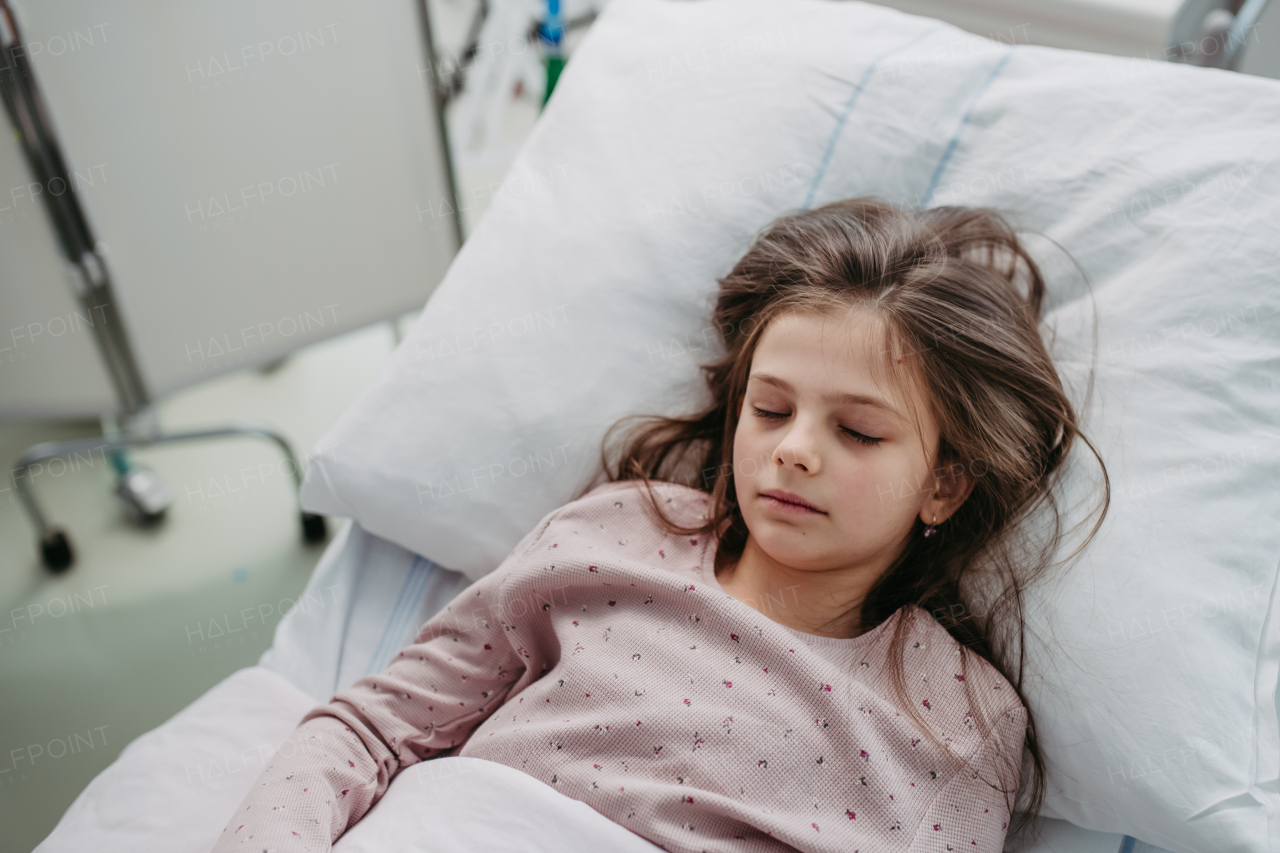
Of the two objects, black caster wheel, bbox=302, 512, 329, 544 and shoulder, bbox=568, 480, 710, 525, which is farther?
black caster wheel, bbox=302, 512, 329, 544

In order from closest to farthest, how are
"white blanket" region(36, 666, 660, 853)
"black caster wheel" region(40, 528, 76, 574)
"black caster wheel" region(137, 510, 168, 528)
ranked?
"white blanket" region(36, 666, 660, 853), "black caster wheel" region(40, 528, 76, 574), "black caster wheel" region(137, 510, 168, 528)

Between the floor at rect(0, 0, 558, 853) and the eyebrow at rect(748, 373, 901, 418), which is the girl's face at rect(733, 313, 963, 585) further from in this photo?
the floor at rect(0, 0, 558, 853)

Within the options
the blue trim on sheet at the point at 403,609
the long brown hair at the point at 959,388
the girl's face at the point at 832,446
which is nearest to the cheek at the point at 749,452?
the girl's face at the point at 832,446

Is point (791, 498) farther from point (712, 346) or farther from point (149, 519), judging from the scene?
point (149, 519)

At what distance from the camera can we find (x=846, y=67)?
103 cm

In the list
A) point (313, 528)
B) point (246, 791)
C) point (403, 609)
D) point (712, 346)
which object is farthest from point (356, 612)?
point (313, 528)

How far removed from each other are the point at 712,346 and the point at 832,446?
10.7 inches

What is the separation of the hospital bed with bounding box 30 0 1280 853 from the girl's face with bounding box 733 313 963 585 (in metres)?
0.16

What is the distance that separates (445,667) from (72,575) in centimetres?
103

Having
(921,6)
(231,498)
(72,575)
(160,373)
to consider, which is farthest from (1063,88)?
(72,575)

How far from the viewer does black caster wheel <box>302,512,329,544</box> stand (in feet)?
5.28

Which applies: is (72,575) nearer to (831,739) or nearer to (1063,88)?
(831,739)

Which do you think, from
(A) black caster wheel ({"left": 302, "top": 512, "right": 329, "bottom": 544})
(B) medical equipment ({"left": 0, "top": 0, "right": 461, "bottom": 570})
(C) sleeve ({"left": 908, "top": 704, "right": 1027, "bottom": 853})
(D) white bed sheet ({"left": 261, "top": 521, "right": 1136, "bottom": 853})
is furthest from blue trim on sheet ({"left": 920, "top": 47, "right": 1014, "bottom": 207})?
(A) black caster wheel ({"left": 302, "top": 512, "right": 329, "bottom": 544})

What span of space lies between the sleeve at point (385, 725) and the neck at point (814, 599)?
23cm
